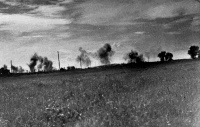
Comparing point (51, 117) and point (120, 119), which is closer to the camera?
point (120, 119)

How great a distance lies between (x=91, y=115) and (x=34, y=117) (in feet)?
3.98

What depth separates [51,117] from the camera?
621cm

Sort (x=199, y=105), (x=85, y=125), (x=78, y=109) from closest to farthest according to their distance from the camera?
1. (x=85, y=125)
2. (x=199, y=105)
3. (x=78, y=109)

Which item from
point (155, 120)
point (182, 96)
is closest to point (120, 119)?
point (155, 120)

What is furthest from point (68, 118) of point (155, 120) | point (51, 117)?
point (155, 120)

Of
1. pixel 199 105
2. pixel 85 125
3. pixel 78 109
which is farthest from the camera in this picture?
pixel 78 109

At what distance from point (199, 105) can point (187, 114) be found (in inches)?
16.5

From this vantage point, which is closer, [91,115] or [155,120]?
[155,120]

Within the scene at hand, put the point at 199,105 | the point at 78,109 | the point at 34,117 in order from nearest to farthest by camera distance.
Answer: the point at 199,105, the point at 34,117, the point at 78,109

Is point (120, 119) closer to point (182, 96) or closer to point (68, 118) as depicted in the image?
point (68, 118)

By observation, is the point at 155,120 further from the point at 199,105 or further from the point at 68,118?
the point at 68,118

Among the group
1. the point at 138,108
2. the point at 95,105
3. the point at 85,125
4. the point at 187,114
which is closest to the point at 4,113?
the point at 95,105

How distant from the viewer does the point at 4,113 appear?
691 centimetres

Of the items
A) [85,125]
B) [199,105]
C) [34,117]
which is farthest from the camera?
[34,117]
